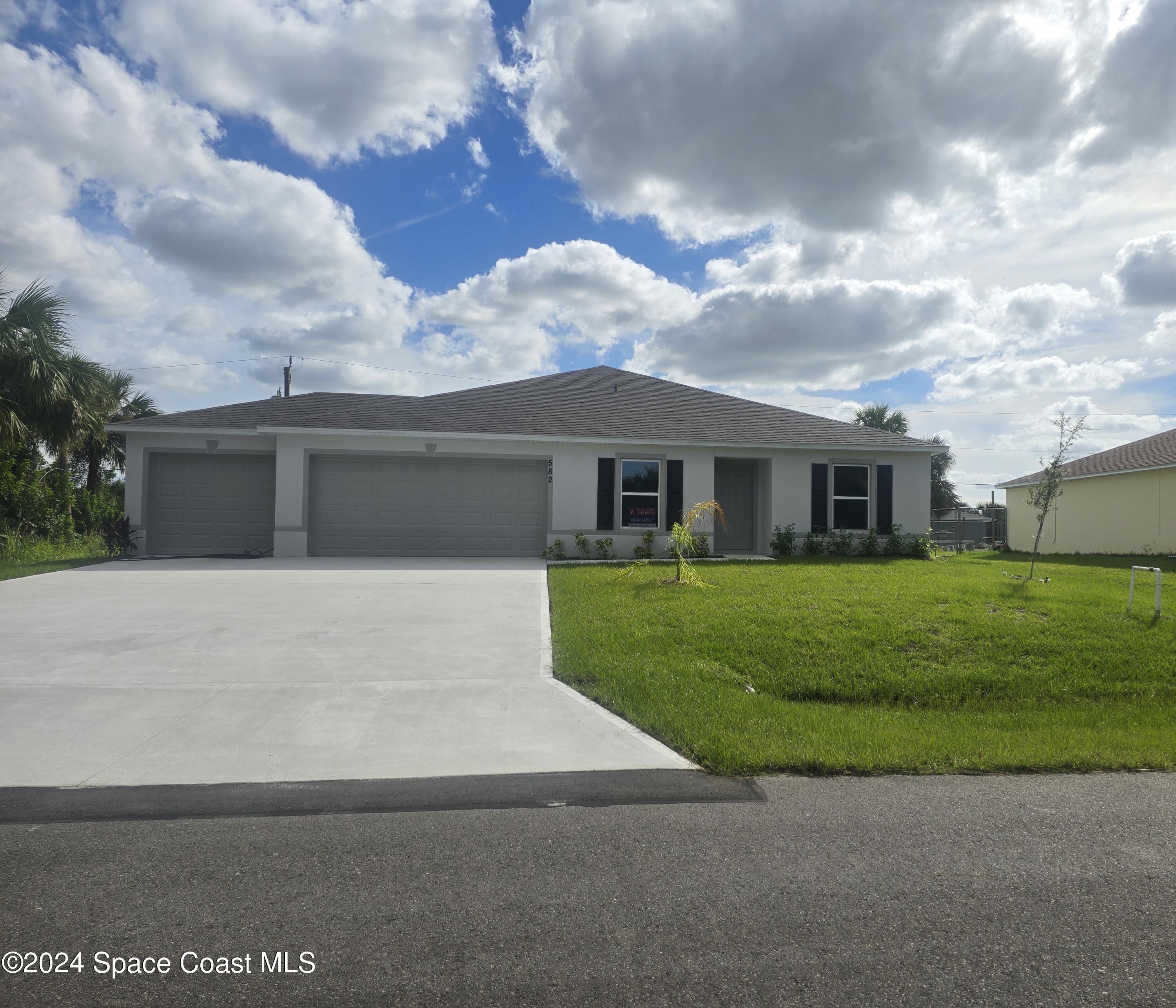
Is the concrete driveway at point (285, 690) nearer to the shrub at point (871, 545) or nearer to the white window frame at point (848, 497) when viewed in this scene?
the white window frame at point (848, 497)

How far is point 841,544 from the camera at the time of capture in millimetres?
17266

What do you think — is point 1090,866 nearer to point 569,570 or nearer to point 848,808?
point 848,808

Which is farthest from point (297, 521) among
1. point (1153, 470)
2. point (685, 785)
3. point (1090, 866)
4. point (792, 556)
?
point (1153, 470)

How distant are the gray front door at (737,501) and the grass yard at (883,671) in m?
6.70

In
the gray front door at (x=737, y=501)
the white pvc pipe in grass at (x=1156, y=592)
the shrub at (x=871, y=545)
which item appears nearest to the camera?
the white pvc pipe in grass at (x=1156, y=592)

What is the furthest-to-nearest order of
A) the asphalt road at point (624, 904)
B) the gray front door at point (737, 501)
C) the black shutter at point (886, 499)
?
1. the gray front door at point (737, 501)
2. the black shutter at point (886, 499)
3. the asphalt road at point (624, 904)

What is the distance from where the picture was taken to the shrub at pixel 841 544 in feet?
56.5

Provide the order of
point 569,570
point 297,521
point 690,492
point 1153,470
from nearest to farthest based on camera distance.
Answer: point 569,570 → point 297,521 → point 690,492 → point 1153,470

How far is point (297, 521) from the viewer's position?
15.8 m

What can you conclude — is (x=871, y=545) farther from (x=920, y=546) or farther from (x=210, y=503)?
(x=210, y=503)

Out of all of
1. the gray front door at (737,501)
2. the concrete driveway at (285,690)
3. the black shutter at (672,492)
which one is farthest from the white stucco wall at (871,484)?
the concrete driveway at (285,690)

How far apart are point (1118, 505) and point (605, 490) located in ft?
55.9

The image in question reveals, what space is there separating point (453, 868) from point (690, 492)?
1441cm

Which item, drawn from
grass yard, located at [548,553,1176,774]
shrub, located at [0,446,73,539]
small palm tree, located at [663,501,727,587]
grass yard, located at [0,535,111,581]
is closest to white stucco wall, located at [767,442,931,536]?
small palm tree, located at [663,501,727,587]
